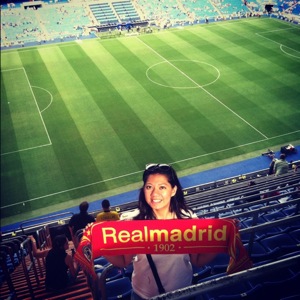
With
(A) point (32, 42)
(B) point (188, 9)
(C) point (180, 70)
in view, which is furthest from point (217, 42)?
(A) point (32, 42)

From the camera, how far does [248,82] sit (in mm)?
26594

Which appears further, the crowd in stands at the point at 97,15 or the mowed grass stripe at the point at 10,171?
the crowd in stands at the point at 97,15

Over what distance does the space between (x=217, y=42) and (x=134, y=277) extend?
3585cm

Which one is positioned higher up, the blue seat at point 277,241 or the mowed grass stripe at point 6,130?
the blue seat at point 277,241

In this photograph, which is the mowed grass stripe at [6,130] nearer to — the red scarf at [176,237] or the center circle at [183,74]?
the center circle at [183,74]

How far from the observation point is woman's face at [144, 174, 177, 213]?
14.6 feet

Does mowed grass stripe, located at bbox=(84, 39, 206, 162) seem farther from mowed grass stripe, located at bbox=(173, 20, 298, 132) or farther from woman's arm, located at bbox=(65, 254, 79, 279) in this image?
woman's arm, located at bbox=(65, 254, 79, 279)

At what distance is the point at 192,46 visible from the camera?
35219mm

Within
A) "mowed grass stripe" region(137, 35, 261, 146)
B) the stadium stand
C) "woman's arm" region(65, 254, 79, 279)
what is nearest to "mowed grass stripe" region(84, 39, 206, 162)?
"mowed grass stripe" region(137, 35, 261, 146)

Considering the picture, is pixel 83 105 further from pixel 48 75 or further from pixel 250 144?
pixel 250 144

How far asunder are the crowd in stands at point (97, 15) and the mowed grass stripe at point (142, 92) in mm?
10242

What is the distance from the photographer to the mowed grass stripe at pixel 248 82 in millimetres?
22562

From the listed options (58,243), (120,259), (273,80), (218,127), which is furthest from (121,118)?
(120,259)

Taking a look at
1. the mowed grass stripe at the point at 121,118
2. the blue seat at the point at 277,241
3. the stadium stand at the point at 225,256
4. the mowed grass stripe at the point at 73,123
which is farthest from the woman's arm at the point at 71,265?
the mowed grass stripe at the point at 121,118
